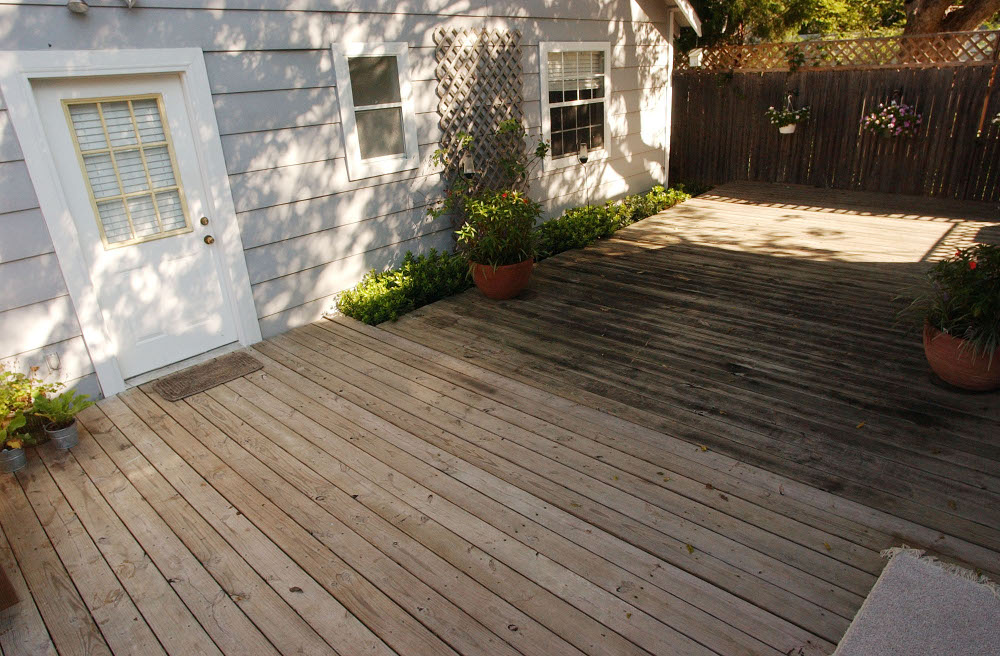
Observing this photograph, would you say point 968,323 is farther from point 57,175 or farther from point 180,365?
point 57,175

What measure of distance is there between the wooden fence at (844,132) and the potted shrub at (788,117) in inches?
4.3

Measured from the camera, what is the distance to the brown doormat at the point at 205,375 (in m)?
3.91

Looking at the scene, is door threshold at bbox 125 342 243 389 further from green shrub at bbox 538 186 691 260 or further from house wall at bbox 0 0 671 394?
green shrub at bbox 538 186 691 260

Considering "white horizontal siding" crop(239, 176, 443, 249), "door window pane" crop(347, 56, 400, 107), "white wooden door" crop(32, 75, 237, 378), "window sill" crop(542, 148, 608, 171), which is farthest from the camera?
"window sill" crop(542, 148, 608, 171)

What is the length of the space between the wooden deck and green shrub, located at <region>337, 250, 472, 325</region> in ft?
1.13

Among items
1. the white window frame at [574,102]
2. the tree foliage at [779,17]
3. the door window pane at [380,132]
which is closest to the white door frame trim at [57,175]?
the door window pane at [380,132]

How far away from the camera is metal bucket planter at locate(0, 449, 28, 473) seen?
10.3 ft

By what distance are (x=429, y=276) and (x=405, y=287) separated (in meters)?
0.30

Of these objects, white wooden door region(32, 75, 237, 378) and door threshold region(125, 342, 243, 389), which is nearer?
white wooden door region(32, 75, 237, 378)

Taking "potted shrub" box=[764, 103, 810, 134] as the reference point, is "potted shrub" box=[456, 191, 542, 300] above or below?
below

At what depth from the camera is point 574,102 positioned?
6938 mm

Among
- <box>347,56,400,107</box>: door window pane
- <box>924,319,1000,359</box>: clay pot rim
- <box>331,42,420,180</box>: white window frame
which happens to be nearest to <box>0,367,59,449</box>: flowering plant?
<box>331,42,420,180</box>: white window frame

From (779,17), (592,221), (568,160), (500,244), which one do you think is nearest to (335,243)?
(500,244)

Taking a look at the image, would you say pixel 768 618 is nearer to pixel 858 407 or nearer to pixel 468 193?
pixel 858 407
